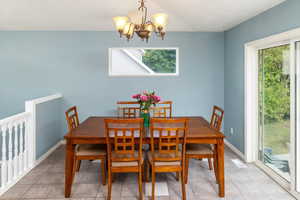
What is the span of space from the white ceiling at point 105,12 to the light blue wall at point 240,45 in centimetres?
16

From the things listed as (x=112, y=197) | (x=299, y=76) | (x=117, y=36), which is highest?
(x=117, y=36)

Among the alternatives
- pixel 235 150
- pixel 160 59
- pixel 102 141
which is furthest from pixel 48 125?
pixel 235 150

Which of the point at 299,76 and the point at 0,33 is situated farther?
the point at 0,33

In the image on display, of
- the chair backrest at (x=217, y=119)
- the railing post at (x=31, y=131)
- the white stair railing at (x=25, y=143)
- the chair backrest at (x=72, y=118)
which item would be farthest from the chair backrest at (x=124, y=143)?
the railing post at (x=31, y=131)

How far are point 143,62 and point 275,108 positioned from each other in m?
2.61

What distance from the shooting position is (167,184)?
118 inches

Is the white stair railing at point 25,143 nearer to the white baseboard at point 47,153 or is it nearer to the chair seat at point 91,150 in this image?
the white baseboard at point 47,153

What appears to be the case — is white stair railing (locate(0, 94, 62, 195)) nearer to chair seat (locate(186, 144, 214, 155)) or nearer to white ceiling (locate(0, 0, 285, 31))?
white ceiling (locate(0, 0, 285, 31))

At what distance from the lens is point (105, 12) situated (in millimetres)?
3900

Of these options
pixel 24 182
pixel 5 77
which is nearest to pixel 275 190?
pixel 24 182

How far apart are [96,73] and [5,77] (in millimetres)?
1807

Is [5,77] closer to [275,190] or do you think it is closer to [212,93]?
[212,93]

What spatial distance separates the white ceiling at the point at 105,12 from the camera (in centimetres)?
347

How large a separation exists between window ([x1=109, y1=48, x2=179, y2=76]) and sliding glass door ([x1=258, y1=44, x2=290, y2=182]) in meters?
1.75
